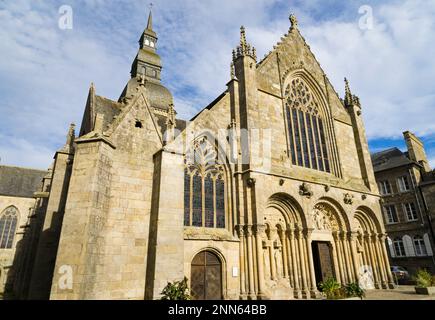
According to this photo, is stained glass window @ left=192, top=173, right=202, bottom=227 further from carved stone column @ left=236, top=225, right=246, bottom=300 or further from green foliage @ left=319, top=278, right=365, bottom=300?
green foliage @ left=319, top=278, right=365, bottom=300

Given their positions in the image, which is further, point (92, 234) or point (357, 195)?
point (357, 195)

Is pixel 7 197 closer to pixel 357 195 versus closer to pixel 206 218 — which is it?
pixel 206 218

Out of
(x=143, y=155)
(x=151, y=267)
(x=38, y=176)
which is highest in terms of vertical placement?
(x=38, y=176)

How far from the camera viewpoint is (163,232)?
8750 mm

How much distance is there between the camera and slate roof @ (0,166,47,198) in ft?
104

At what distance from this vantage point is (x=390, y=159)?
94.1 ft

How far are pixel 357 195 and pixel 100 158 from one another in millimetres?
14886

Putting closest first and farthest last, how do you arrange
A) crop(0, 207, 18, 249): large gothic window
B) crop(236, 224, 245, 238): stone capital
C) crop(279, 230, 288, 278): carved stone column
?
crop(236, 224, 245, 238): stone capital < crop(279, 230, 288, 278): carved stone column < crop(0, 207, 18, 249): large gothic window

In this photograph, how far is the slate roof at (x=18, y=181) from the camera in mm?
31684

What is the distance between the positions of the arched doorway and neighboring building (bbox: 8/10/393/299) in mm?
47

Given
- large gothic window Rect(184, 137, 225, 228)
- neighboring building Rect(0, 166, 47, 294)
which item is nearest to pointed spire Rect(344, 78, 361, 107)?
large gothic window Rect(184, 137, 225, 228)

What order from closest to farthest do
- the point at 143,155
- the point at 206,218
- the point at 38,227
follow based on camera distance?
1. the point at 143,155
2. the point at 206,218
3. the point at 38,227

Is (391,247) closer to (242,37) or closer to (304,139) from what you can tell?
(304,139)
